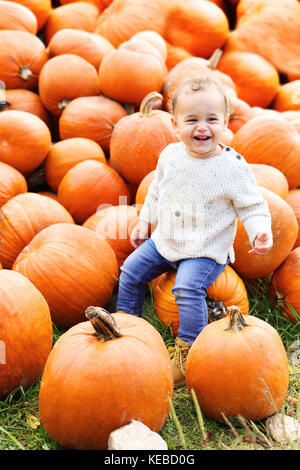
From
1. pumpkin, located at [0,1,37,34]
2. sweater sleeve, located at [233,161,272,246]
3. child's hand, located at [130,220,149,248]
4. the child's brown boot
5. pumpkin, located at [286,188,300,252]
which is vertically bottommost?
the child's brown boot

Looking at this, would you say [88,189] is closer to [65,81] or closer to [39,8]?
[65,81]

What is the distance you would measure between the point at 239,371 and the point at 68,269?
3.57 feet

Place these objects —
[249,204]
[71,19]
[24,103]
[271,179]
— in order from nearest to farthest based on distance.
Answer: [249,204] → [271,179] → [24,103] → [71,19]

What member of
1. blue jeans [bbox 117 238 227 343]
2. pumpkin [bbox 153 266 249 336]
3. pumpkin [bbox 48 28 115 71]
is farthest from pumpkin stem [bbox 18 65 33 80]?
pumpkin [bbox 153 266 249 336]

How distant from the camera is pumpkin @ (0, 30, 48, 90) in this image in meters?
3.90

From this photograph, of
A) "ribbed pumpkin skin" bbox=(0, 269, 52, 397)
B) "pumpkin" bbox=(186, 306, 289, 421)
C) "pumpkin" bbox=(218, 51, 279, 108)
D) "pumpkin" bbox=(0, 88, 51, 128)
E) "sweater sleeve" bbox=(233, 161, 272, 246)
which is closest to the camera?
"pumpkin" bbox=(186, 306, 289, 421)

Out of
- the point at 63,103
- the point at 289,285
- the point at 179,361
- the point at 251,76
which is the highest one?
the point at 251,76

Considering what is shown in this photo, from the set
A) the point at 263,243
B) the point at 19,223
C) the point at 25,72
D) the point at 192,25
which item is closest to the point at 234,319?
the point at 263,243

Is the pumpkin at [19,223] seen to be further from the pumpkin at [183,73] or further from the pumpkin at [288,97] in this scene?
the pumpkin at [288,97]

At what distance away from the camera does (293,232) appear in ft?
9.18

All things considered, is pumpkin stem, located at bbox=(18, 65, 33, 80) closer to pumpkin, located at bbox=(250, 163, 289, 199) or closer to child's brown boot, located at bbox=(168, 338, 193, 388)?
pumpkin, located at bbox=(250, 163, 289, 199)

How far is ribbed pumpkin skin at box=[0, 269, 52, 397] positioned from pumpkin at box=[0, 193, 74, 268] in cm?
70

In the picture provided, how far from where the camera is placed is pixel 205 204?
2.42m

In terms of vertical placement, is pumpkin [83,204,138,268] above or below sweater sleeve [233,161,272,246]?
below
